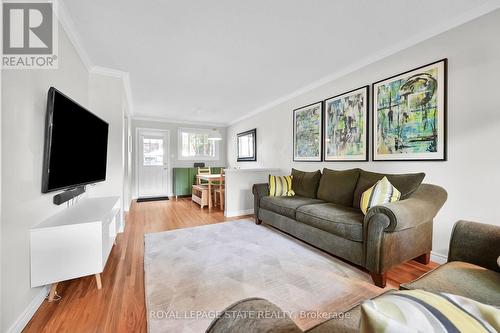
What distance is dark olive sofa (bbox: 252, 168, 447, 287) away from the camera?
1657 mm

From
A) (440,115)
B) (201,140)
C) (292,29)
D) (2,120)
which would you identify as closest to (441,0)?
(440,115)

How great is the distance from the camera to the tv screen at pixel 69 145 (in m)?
1.49

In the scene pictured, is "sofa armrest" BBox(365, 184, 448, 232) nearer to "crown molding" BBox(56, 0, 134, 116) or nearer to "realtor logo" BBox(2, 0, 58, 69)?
"realtor logo" BBox(2, 0, 58, 69)

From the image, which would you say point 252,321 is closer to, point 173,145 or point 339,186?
point 339,186

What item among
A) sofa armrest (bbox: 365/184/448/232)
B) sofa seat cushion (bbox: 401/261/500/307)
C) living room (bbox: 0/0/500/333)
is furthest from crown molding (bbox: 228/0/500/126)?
sofa seat cushion (bbox: 401/261/500/307)

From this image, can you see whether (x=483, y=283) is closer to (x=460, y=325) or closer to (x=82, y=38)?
(x=460, y=325)

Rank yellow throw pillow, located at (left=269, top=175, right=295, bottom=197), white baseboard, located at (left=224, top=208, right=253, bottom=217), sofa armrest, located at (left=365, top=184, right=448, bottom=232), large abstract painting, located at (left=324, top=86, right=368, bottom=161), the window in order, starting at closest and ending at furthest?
1. sofa armrest, located at (left=365, top=184, right=448, bottom=232)
2. large abstract painting, located at (left=324, top=86, right=368, bottom=161)
3. yellow throw pillow, located at (left=269, top=175, right=295, bottom=197)
4. white baseboard, located at (left=224, top=208, right=253, bottom=217)
5. the window

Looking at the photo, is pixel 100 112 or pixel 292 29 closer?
pixel 292 29

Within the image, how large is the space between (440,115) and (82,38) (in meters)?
3.87

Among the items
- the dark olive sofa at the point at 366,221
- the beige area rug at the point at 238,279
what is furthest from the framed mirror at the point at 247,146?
the beige area rug at the point at 238,279

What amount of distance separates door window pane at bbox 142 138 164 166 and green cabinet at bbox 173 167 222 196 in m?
0.64

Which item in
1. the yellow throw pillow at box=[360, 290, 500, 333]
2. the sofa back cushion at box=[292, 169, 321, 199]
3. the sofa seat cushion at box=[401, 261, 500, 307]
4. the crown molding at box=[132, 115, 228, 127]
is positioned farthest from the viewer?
the crown molding at box=[132, 115, 228, 127]

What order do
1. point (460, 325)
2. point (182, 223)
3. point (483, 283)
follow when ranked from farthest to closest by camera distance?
point (182, 223)
point (483, 283)
point (460, 325)

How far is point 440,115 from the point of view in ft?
6.63
